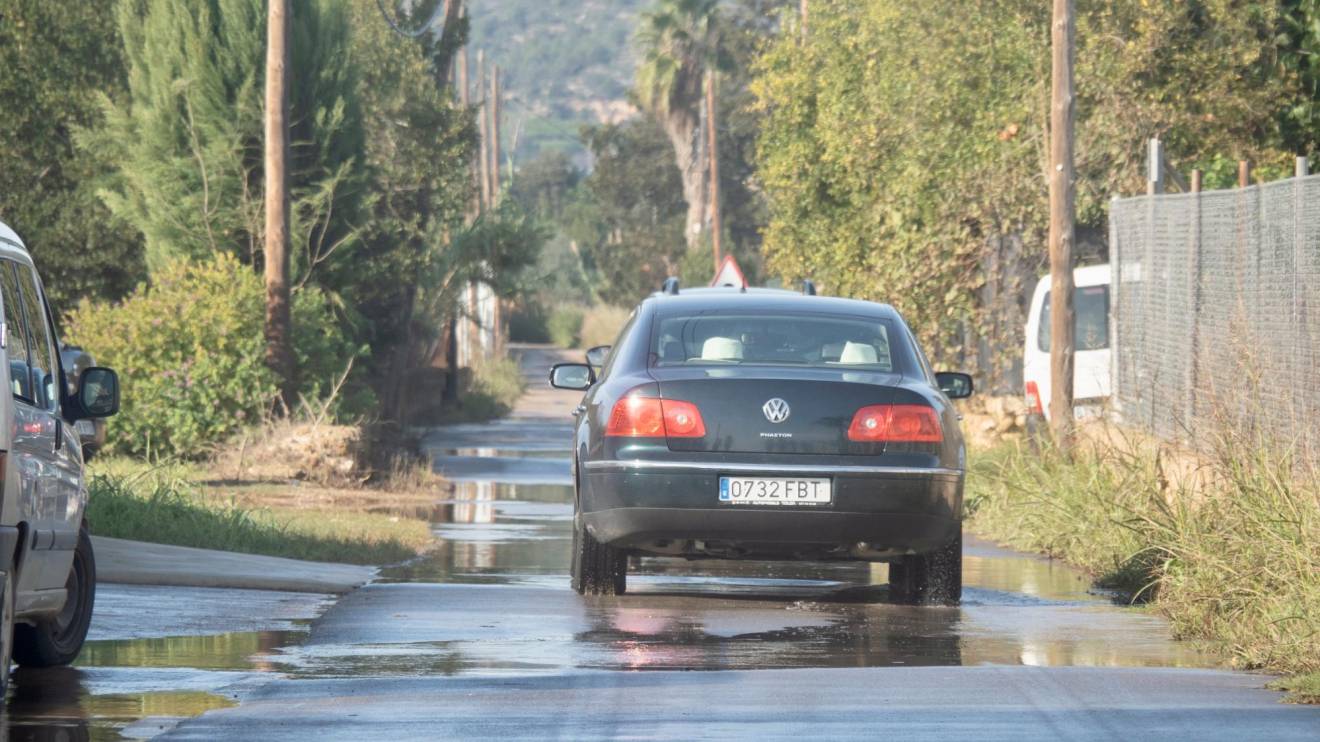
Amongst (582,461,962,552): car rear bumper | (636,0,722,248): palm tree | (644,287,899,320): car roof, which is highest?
(636,0,722,248): palm tree

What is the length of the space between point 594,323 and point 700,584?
59620mm

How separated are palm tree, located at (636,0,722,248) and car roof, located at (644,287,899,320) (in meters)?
49.5

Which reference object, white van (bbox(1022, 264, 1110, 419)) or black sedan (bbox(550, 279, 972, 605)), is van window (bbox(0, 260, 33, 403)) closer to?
black sedan (bbox(550, 279, 972, 605))

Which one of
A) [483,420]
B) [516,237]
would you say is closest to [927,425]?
[516,237]

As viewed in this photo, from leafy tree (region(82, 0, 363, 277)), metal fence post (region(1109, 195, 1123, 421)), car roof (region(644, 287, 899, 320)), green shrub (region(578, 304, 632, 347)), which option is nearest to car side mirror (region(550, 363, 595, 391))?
car roof (region(644, 287, 899, 320))

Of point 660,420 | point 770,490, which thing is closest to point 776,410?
point 770,490

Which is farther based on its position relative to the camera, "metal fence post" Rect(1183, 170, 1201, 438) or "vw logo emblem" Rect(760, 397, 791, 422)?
"metal fence post" Rect(1183, 170, 1201, 438)

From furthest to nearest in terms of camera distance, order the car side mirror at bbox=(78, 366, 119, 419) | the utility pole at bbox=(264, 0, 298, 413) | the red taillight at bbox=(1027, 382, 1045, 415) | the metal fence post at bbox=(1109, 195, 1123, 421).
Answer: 1. the utility pole at bbox=(264, 0, 298, 413)
2. the red taillight at bbox=(1027, 382, 1045, 415)
3. the metal fence post at bbox=(1109, 195, 1123, 421)
4. the car side mirror at bbox=(78, 366, 119, 419)

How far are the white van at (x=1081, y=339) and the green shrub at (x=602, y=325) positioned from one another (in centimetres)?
4434

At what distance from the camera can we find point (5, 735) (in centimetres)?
673

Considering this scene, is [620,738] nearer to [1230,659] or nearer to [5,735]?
[5,735]

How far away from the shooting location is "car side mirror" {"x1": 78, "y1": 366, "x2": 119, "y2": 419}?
28.0ft

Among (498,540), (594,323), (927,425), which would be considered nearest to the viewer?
(927,425)

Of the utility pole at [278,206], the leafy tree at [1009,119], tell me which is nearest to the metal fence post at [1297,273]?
the leafy tree at [1009,119]
